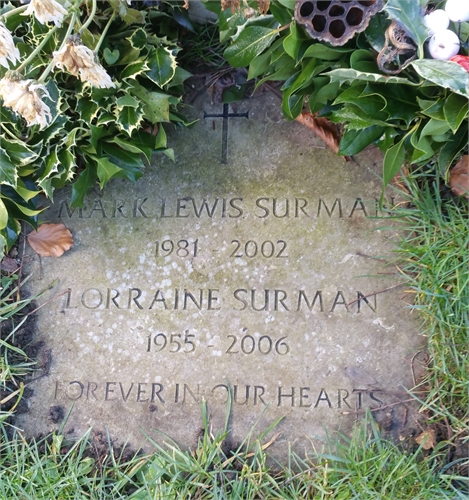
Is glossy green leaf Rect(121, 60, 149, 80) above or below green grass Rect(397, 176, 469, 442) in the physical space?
above

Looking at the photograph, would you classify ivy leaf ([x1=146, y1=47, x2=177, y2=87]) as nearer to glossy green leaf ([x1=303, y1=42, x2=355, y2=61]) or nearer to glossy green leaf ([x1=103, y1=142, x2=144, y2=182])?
glossy green leaf ([x1=103, y1=142, x2=144, y2=182])

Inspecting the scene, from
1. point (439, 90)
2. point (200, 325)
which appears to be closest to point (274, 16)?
point (439, 90)

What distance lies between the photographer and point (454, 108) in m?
1.51

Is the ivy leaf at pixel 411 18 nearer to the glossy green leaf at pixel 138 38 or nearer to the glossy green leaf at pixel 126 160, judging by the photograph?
the glossy green leaf at pixel 138 38

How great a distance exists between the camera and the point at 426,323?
172 centimetres

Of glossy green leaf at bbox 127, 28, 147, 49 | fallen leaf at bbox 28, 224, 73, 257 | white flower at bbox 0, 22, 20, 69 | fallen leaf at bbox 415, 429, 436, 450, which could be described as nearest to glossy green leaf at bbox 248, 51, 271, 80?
glossy green leaf at bbox 127, 28, 147, 49

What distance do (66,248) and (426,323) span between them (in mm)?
1239

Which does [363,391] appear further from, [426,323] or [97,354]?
[97,354]

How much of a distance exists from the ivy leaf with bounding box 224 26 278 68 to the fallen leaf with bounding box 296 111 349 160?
0.29 metres

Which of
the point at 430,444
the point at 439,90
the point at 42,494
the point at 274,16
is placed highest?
the point at 274,16

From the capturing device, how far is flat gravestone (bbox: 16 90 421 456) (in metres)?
1.72

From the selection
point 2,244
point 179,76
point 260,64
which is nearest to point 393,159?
point 260,64

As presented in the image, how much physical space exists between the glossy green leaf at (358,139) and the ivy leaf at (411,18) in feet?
0.89

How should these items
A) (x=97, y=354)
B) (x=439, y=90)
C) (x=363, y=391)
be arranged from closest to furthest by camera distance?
(x=439, y=90) < (x=363, y=391) < (x=97, y=354)
